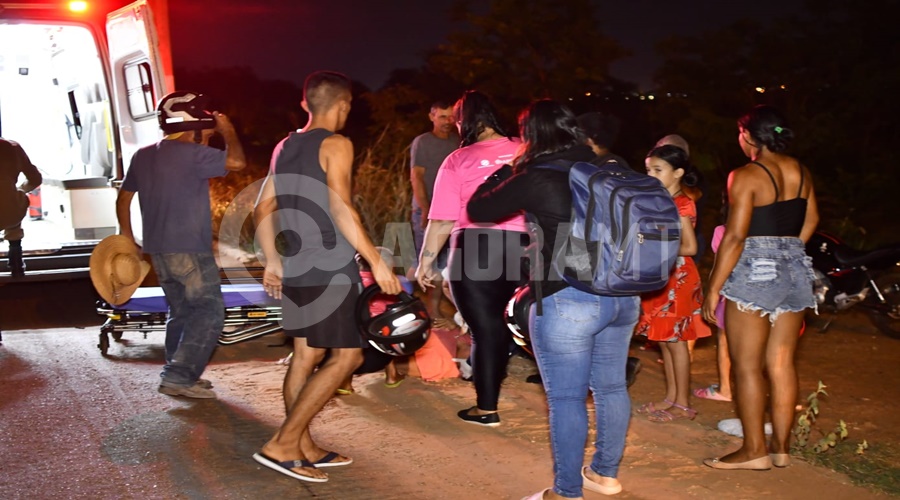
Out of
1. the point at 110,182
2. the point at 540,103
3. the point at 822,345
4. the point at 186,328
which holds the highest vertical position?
the point at 540,103

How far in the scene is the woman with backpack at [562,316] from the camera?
3719 mm

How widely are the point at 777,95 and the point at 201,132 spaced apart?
2029cm

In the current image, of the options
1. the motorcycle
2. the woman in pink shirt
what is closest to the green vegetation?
the woman in pink shirt

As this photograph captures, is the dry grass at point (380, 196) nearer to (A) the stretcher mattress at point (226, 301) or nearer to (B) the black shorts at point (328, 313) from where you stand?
(A) the stretcher mattress at point (226, 301)

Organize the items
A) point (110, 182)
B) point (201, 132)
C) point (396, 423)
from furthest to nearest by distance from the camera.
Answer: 1. point (110, 182)
2. point (201, 132)
3. point (396, 423)

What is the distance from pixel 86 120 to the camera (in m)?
10.3

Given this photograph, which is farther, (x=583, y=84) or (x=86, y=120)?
(x=583, y=84)

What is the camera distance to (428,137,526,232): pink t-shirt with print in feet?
16.6

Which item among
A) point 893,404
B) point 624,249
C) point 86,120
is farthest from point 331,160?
point 86,120

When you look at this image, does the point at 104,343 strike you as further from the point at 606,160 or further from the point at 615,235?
the point at 615,235

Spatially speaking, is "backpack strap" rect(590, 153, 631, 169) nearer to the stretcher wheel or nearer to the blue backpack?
the blue backpack

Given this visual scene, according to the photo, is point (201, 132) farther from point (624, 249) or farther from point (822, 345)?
point (822, 345)

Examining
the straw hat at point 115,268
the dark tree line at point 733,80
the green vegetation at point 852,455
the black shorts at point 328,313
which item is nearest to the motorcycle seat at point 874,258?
the green vegetation at point 852,455

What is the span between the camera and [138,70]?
27.1 feet
